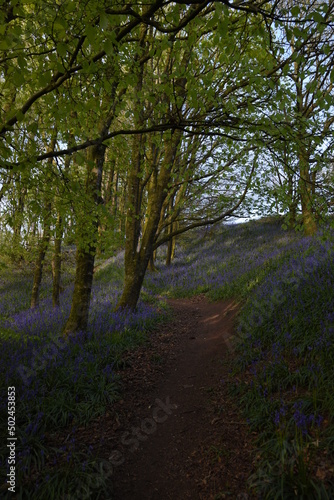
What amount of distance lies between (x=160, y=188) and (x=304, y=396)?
7791 mm

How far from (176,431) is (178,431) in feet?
0.11

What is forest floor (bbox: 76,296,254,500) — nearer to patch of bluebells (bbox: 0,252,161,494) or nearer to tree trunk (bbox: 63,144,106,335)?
patch of bluebells (bbox: 0,252,161,494)

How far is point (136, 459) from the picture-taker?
13.7 ft

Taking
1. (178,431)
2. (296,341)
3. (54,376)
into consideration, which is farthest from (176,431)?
(296,341)

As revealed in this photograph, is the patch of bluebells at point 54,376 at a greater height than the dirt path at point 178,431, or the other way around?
the patch of bluebells at point 54,376

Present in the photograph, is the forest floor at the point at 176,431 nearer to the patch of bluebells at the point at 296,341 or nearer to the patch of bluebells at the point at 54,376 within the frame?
the patch of bluebells at the point at 54,376

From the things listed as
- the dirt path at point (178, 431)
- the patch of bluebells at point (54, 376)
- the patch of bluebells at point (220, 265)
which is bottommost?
the dirt path at point (178, 431)

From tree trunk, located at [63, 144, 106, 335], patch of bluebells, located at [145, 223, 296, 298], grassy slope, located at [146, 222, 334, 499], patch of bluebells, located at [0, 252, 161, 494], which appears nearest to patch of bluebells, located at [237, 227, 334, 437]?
grassy slope, located at [146, 222, 334, 499]

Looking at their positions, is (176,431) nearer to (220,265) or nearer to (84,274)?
(84,274)

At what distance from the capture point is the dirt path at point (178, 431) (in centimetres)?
365

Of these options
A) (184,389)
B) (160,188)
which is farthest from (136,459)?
(160,188)

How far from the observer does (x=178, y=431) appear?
187 inches

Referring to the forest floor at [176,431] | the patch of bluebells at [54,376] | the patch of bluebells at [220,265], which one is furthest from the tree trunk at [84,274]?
the patch of bluebells at [220,265]

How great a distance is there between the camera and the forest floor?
3.65 metres
